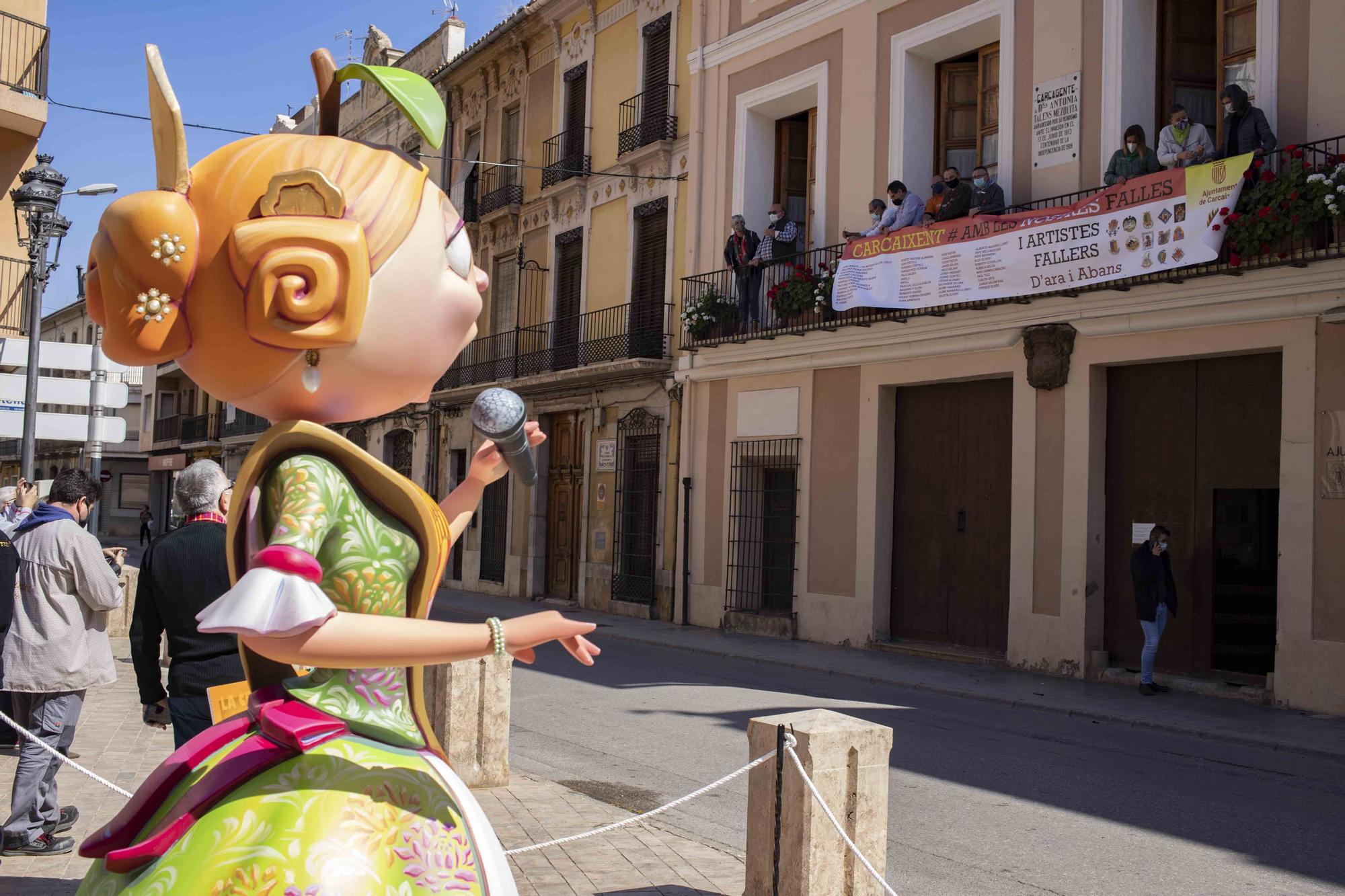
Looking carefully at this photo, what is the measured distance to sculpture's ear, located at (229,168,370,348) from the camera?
2529 mm

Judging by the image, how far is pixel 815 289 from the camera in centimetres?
1664

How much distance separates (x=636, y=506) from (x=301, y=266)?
18.9 m

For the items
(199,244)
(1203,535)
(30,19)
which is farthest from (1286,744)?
(30,19)

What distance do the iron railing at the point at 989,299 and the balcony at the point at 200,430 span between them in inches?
1114

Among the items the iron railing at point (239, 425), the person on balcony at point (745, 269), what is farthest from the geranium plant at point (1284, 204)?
the iron railing at point (239, 425)

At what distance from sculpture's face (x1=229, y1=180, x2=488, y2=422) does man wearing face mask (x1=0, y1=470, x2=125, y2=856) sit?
3.52 metres

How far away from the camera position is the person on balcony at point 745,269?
711 inches

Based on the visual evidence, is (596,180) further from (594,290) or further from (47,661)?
(47,661)

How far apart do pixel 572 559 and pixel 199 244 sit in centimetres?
2098

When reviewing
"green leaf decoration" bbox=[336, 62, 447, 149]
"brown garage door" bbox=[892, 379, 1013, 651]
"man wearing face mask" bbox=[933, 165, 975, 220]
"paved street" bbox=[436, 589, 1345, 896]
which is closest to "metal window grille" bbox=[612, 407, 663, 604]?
"brown garage door" bbox=[892, 379, 1013, 651]

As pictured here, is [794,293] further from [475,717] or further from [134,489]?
[134,489]

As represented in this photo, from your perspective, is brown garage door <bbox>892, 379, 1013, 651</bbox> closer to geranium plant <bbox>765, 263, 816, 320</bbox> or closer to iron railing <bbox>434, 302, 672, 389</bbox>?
geranium plant <bbox>765, 263, 816, 320</bbox>

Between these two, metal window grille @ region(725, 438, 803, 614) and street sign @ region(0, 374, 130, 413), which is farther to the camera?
metal window grille @ region(725, 438, 803, 614)

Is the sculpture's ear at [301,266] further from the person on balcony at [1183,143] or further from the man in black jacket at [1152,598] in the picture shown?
the person on balcony at [1183,143]
